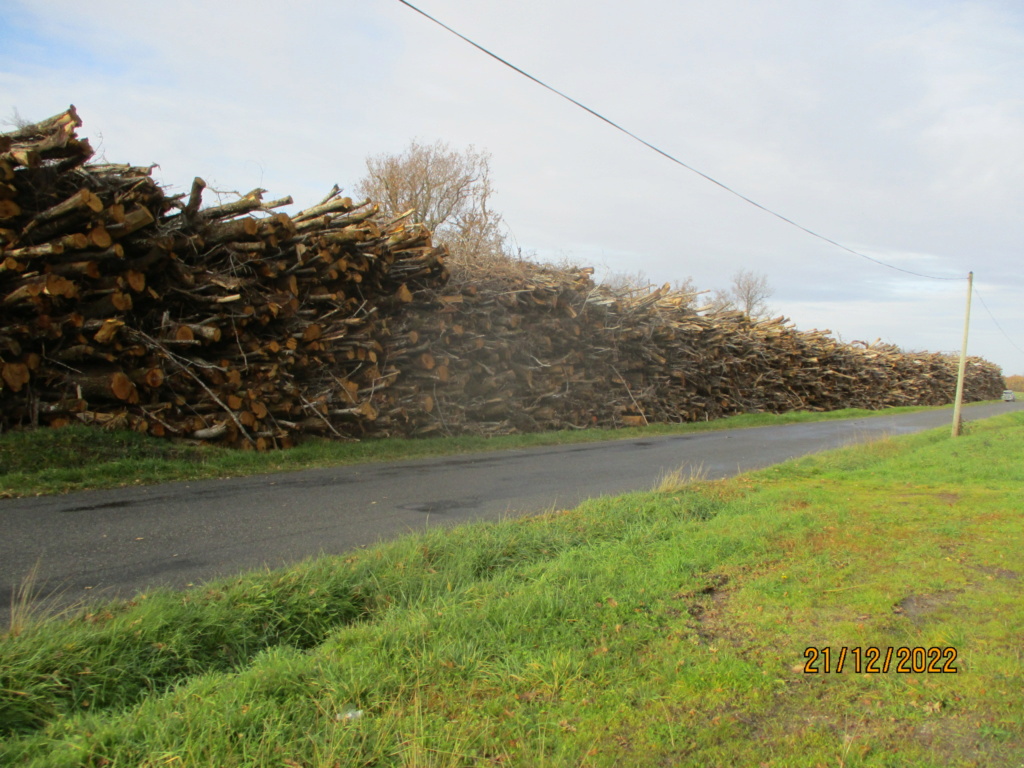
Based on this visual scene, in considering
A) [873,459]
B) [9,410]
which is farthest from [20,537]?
[873,459]

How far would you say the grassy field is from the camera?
2762mm

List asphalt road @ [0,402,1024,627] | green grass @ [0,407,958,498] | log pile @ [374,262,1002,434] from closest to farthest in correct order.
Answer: asphalt road @ [0,402,1024,627]
green grass @ [0,407,958,498]
log pile @ [374,262,1002,434]

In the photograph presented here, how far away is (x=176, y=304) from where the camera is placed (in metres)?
10.4

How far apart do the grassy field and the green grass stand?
463 cm

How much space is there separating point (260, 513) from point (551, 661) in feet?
14.4

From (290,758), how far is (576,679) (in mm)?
1312

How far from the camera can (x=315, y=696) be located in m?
3.10

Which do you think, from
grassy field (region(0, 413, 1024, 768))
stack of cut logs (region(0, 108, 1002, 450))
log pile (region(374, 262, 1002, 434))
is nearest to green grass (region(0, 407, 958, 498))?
stack of cut logs (region(0, 108, 1002, 450))

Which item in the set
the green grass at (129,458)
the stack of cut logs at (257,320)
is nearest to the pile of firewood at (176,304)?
the stack of cut logs at (257,320)

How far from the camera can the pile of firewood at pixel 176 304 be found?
8.76m

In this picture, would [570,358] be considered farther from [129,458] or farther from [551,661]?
[551,661]

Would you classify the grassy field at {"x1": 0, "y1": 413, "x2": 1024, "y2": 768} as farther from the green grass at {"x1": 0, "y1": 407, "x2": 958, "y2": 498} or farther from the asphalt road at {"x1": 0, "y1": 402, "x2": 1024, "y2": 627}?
the green grass at {"x1": 0, "y1": 407, "x2": 958, "y2": 498}

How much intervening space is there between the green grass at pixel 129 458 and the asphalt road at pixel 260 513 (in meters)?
0.43

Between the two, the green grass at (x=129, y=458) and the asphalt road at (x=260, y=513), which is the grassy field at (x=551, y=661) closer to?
the asphalt road at (x=260, y=513)
